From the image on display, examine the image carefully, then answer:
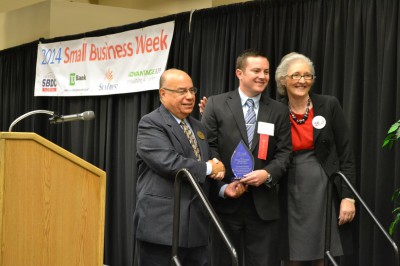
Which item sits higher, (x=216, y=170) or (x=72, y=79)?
(x=72, y=79)

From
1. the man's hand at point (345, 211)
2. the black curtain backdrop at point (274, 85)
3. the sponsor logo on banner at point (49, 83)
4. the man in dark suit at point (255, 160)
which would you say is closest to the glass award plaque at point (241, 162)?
the man in dark suit at point (255, 160)

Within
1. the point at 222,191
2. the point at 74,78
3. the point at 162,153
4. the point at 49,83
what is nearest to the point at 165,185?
the point at 162,153

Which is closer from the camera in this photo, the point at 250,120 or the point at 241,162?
the point at 241,162

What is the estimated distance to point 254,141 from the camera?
129 inches

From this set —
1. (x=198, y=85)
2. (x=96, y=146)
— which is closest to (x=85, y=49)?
(x=96, y=146)

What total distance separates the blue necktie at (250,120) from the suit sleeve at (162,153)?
0.46 m

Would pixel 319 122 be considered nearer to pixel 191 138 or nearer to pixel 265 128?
pixel 265 128

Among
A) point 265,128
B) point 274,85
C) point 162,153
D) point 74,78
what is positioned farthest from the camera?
point 74,78

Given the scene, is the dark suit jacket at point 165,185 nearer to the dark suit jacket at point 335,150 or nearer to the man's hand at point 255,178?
the man's hand at point 255,178

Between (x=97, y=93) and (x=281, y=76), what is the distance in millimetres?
3212

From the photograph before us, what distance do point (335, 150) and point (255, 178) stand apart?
628 mm

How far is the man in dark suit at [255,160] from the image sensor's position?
3.22 meters

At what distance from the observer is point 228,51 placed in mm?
5293

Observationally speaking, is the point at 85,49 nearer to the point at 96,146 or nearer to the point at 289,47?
the point at 96,146
